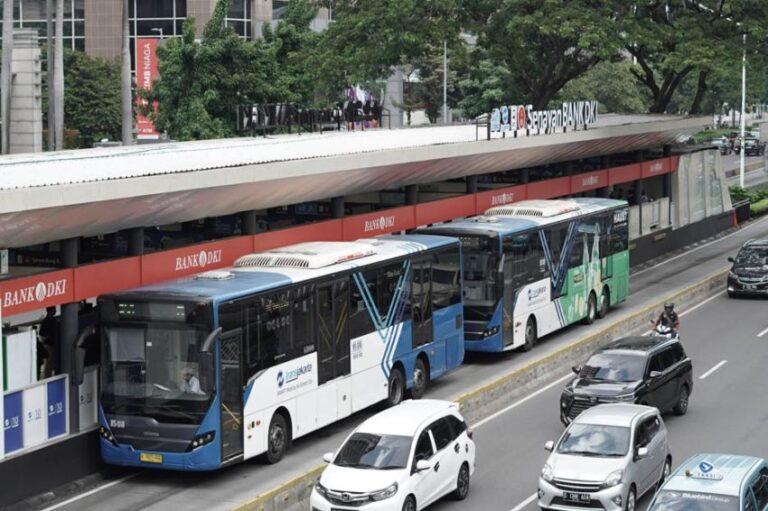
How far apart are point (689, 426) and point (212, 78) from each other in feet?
138

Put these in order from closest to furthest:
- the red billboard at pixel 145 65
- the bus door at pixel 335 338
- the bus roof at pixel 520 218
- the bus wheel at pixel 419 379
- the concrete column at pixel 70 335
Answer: the concrete column at pixel 70 335
the bus door at pixel 335 338
the bus wheel at pixel 419 379
the bus roof at pixel 520 218
the red billboard at pixel 145 65

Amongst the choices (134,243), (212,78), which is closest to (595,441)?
(134,243)

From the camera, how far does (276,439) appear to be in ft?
75.1

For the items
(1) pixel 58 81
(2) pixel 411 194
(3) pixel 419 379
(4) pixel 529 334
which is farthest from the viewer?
(1) pixel 58 81

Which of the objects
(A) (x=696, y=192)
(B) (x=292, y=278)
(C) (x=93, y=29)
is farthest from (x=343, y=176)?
(C) (x=93, y=29)

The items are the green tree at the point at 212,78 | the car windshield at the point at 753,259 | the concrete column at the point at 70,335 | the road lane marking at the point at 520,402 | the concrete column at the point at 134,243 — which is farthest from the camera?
the green tree at the point at 212,78

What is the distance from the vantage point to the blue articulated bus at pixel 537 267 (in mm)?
31078

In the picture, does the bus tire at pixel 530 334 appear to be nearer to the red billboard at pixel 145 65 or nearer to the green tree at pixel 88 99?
the green tree at pixel 88 99

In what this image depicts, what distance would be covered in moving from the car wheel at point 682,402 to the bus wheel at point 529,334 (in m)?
6.45

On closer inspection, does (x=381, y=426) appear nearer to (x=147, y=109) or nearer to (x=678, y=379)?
(x=678, y=379)

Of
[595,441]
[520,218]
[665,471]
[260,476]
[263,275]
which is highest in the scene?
[520,218]

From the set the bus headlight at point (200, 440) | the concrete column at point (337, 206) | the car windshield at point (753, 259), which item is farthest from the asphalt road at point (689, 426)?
the car windshield at point (753, 259)

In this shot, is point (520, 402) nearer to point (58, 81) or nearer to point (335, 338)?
point (335, 338)

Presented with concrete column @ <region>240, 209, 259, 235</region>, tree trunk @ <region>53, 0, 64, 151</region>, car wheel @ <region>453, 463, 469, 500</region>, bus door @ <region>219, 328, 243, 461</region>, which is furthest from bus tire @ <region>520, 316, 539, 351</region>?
tree trunk @ <region>53, 0, 64, 151</region>
